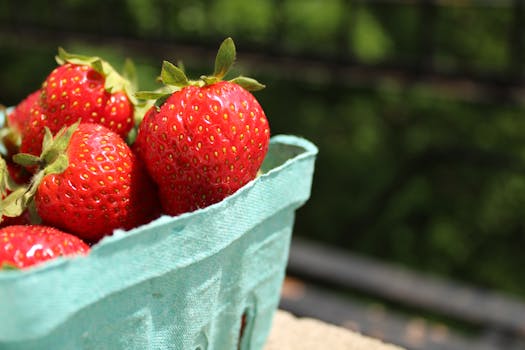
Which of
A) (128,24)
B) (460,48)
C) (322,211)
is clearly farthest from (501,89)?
(128,24)

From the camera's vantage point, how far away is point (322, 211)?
226 centimetres

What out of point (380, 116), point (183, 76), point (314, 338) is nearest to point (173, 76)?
point (183, 76)

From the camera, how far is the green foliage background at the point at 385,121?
2.11 meters

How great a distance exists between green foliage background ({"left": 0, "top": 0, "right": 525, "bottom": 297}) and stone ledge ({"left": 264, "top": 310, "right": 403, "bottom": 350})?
129 cm

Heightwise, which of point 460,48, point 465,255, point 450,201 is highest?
point 460,48

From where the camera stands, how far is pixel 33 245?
19.2 inches

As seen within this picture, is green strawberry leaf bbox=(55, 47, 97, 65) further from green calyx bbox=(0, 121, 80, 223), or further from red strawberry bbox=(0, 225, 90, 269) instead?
red strawberry bbox=(0, 225, 90, 269)

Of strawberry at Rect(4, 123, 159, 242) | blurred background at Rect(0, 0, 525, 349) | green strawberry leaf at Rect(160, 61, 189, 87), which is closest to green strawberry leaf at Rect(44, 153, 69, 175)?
strawberry at Rect(4, 123, 159, 242)

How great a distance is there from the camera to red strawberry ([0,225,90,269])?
48 centimetres

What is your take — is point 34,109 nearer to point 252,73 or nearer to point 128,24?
point 252,73

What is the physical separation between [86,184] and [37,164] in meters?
0.06

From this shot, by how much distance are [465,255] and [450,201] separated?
0.56ft

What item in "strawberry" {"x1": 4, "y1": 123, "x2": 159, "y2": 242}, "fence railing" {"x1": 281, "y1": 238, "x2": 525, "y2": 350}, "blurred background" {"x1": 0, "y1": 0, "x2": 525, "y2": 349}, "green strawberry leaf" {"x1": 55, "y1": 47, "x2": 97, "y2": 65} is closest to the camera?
"strawberry" {"x1": 4, "y1": 123, "x2": 159, "y2": 242}

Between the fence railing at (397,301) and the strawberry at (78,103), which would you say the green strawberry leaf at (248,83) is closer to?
the strawberry at (78,103)
